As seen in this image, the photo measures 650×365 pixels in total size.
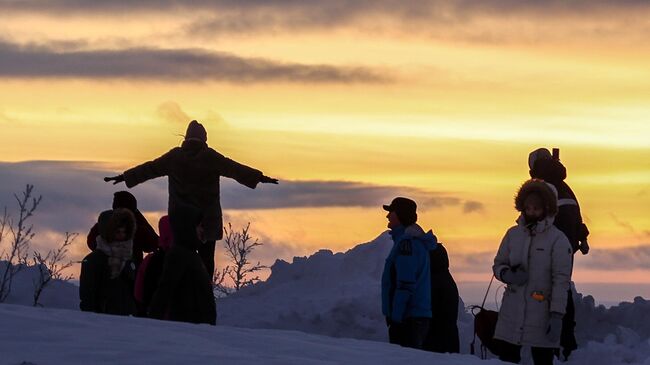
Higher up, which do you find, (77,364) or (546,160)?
(546,160)

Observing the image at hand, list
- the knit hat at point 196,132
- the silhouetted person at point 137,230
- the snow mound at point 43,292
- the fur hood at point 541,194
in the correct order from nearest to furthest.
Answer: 1. the fur hood at point 541,194
2. the silhouetted person at point 137,230
3. the knit hat at point 196,132
4. the snow mound at point 43,292

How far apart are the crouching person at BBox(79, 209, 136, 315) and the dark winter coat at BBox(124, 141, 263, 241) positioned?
5.17 ft

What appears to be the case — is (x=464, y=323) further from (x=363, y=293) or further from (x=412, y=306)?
(x=412, y=306)

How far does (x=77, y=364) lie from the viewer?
8.14 meters

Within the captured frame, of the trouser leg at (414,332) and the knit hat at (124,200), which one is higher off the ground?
the knit hat at (124,200)

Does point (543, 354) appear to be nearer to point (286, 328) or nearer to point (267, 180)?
point (267, 180)

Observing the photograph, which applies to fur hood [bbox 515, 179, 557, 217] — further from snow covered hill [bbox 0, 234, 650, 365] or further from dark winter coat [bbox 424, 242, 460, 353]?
dark winter coat [bbox 424, 242, 460, 353]

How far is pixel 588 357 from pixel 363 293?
4632mm

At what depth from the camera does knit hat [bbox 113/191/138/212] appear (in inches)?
568

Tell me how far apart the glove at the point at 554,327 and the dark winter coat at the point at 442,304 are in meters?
2.55

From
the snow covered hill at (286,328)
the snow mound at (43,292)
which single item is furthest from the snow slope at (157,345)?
the snow mound at (43,292)

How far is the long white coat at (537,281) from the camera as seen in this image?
37.0ft

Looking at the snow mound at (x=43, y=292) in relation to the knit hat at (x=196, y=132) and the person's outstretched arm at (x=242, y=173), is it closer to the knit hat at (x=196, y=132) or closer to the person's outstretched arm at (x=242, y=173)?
the knit hat at (x=196, y=132)

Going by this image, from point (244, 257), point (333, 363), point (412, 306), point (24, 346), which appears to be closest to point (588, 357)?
point (412, 306)
